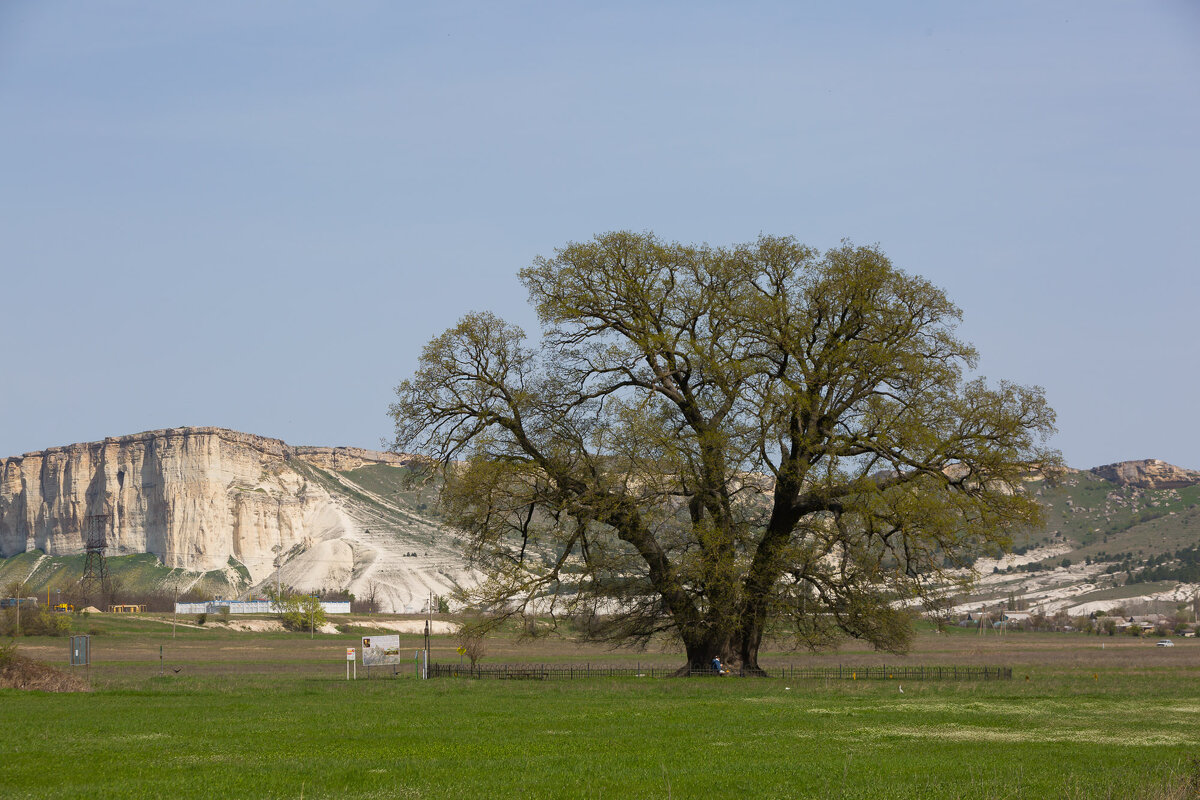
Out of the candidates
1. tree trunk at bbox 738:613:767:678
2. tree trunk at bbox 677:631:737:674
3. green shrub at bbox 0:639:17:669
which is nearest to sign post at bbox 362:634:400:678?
tree trunk at bbox 677:631:737:674

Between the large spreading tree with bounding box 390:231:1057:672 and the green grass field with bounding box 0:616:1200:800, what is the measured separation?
312cm

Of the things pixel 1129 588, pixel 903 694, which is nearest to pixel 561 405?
pixel 903 694

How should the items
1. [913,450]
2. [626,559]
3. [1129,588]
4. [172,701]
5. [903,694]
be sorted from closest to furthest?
[172,701] < [903,694] < [913,450] < [626,559] < [1129,588]

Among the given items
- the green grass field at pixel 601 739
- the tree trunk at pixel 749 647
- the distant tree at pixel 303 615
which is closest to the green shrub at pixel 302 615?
the distant tree at pixel 303 615

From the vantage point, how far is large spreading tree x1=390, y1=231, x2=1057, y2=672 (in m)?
35.6

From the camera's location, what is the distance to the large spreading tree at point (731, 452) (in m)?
35.6

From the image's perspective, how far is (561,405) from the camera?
39.3 m

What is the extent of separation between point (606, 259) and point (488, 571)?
11896 millimetres

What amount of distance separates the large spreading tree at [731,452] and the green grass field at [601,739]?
3.12 m

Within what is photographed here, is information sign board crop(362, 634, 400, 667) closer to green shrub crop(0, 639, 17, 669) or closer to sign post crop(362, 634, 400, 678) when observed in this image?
sign post crop(362, 634, 400, 678)

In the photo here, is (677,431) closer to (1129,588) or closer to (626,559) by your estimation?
(626,559)

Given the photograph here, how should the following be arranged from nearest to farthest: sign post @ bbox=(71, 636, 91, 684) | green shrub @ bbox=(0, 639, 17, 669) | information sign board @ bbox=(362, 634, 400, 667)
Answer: green shrub @ bbox=(0, 639, 17, 669) < sign post @ bbox=(71, 636, 91, 684) < information sign board @ bbox=(362, 634, 400, 667)

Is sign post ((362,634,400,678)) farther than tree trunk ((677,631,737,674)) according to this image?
Yes

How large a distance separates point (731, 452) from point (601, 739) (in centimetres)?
1652
